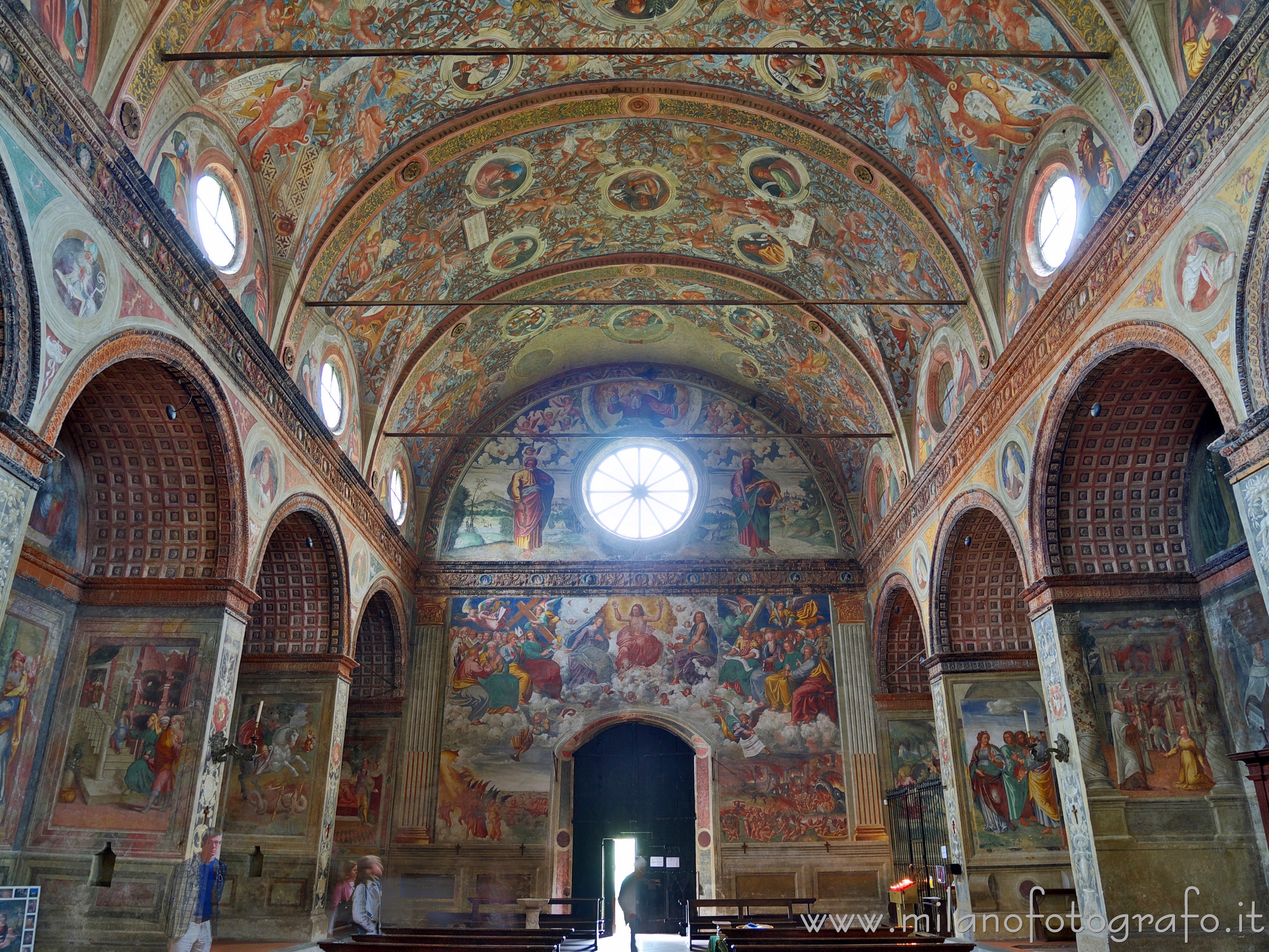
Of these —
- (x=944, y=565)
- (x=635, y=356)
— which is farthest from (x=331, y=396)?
(x=944, y=565)

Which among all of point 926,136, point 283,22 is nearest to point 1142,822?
point 926,136

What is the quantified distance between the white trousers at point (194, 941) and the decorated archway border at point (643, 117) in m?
7.84

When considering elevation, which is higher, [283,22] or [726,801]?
[283,22]

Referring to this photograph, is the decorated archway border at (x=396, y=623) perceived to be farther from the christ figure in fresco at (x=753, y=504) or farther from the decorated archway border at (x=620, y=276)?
the christ figure in fresco at (x=753, y=504)

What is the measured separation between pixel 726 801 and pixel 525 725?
438cm

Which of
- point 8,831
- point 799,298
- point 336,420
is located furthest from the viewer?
point 799,298

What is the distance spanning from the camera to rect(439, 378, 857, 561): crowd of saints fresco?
851 inches

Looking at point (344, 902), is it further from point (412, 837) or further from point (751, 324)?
point (751, 324)

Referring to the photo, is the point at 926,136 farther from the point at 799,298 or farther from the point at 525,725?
the point at 525,725

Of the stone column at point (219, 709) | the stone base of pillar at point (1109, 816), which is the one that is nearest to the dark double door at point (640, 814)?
the stone column at point (219, 709)

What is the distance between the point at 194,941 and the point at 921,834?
1259 cm

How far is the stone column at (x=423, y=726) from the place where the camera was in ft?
62.6

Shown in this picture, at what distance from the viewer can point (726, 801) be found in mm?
19281

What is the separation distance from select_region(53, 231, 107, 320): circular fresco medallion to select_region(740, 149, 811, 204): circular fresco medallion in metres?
9.89
